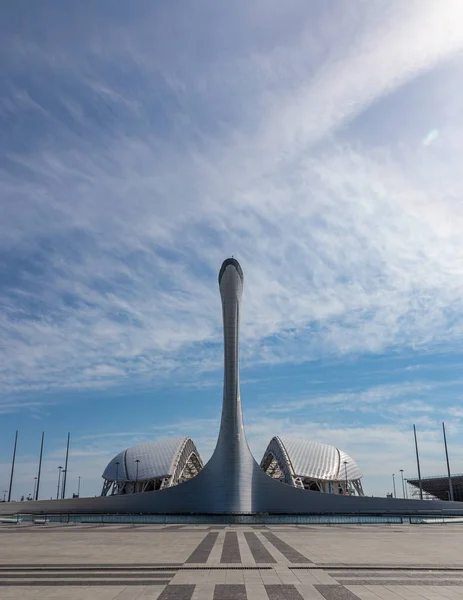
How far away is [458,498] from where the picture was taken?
112312 millimetres

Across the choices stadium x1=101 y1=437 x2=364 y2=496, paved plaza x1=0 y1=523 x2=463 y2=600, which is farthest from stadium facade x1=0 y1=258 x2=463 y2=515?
paved plaza x1=0 y1=523 x2=463 y2=600

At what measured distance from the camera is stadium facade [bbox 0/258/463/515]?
2323 inches

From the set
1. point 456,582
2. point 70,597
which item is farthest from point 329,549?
point 70,597

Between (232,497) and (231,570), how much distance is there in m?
46.2

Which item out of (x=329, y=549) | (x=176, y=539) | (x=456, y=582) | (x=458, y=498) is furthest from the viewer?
(x=458, y=498)

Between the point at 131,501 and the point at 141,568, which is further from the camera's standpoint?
the point at 131,501

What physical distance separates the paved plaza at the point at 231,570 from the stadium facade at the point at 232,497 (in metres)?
37.1

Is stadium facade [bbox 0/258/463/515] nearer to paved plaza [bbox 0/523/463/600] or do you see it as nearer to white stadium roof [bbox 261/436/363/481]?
white stadium roof [bbox 261/436/363/481]

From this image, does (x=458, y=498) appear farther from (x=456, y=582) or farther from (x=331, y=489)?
(x=456, y=582)

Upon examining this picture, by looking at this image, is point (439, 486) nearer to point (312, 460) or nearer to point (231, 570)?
point (312, 460)

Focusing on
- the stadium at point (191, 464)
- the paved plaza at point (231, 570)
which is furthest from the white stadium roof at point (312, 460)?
the paved plaza at point (231, 570)

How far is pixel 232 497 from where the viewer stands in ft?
195

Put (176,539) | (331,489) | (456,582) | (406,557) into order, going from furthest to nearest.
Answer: (331,489)
(176,539)
(406,557)
(456,582)

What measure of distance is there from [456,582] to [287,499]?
49.6 metres
